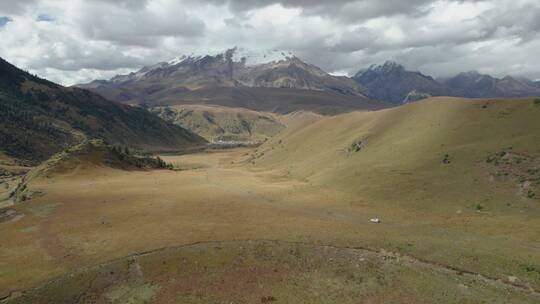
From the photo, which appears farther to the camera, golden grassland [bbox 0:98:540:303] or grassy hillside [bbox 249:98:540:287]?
grassy hillside [bbox 249:98:540:287]

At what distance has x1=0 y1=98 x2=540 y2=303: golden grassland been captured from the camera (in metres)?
34.1

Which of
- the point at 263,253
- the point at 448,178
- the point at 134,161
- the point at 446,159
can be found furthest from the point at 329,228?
the point at 134,161

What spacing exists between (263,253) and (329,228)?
10729 mm

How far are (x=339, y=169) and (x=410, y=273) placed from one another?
161ft

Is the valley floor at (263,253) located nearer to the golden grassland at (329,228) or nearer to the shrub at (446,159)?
the golden grassland at (329,228)

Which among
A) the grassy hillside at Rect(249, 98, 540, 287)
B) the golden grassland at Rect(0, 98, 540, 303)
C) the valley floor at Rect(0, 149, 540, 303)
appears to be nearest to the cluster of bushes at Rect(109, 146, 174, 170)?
the golden grassland at Rect(0, 98, 540, 303)

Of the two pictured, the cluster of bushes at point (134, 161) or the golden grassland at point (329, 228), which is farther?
the cluster of bushes at point (134, 161)

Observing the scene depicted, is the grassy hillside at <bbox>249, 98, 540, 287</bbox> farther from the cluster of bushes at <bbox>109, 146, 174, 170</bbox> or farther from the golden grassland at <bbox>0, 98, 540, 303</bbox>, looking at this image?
the cluster of bushes at <bbox>109, 146, 174, 170</bbox>

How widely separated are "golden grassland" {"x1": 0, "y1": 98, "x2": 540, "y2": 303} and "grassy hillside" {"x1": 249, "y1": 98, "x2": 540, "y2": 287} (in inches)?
10.7

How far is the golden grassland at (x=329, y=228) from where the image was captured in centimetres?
3406

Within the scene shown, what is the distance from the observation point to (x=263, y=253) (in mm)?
40844

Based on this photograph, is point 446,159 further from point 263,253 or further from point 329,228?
point 263,253

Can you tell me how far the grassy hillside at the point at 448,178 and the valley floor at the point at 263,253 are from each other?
362 millimetres

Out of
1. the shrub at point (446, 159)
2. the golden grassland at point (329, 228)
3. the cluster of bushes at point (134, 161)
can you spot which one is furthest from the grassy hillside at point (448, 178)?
the cluster of bushes at point (134, 161)
